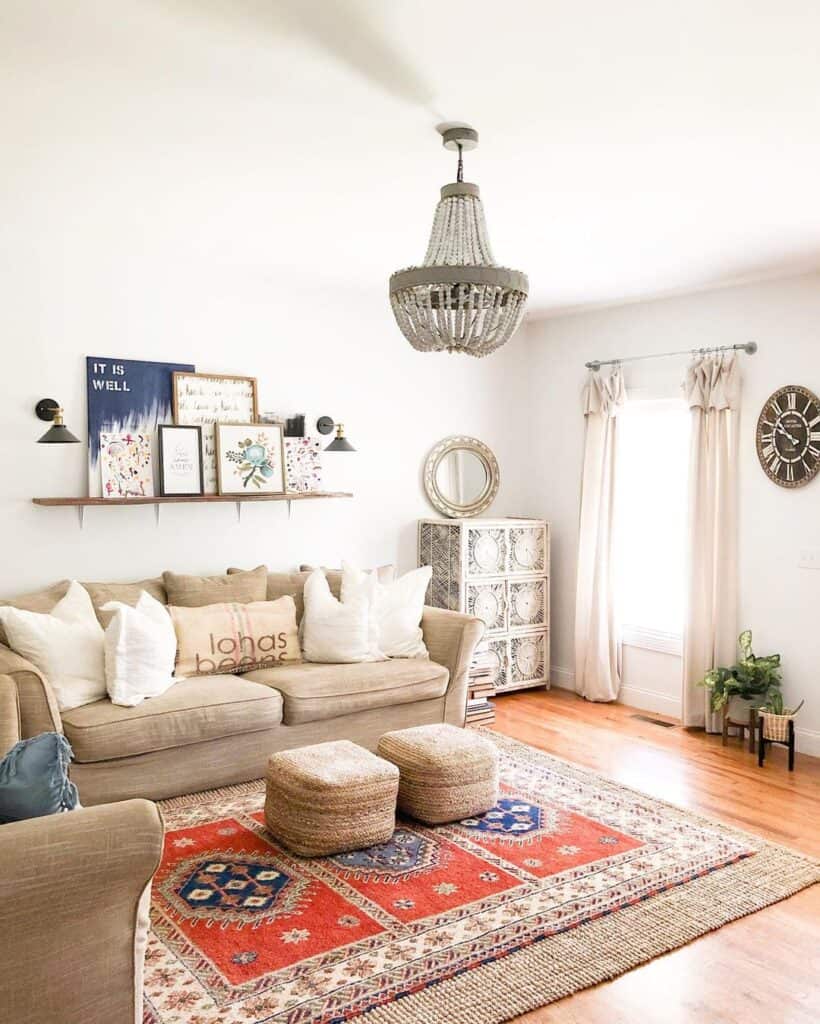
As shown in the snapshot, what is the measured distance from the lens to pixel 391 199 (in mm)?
3703

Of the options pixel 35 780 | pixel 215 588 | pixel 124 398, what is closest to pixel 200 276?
pixel 124 398

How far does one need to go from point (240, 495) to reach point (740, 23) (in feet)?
11.2

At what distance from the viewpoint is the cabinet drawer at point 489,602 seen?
5671mm

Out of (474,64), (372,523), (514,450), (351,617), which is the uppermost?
(474,64)

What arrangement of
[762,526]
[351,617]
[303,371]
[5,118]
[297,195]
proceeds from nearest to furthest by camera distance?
[5,118]
[297,195]
[351,617]
[762,526]
[303,371]

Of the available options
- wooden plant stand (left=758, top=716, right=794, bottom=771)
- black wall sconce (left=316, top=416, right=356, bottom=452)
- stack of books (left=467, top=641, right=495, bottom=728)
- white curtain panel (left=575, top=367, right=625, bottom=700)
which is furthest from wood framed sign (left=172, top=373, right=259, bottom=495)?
wooden plant stand (left=758, top=716, right=794, bottom=771)

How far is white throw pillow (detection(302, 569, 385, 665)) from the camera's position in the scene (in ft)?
15.1

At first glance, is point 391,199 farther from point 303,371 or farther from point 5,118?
point 303,371

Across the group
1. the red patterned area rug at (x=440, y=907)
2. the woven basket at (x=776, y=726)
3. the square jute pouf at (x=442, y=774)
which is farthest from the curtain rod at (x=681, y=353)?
the square jute pouf at (x=442, y=774)

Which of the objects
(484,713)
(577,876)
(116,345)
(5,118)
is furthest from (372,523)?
(5,118)

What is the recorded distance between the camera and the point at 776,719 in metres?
4.60

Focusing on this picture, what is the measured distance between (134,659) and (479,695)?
216 centimetres

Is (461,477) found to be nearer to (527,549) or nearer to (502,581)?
(527,549)

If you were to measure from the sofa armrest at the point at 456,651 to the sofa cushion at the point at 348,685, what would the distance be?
0.08 meters
